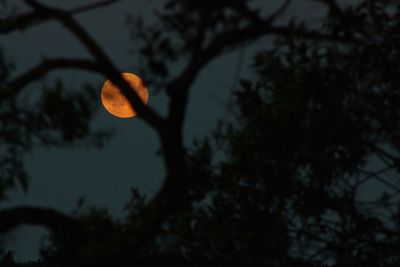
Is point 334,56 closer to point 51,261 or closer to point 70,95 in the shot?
point 70,95

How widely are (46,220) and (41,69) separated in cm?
193

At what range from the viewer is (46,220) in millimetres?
9625

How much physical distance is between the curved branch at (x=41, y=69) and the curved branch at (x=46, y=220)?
1679 mm

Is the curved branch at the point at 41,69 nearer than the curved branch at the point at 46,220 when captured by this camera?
Yes

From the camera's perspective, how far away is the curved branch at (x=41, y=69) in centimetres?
847

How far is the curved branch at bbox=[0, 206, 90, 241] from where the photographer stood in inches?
379

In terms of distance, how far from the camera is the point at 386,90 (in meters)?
10.7

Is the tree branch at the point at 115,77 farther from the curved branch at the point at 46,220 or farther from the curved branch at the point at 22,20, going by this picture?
the curved branch at the point at 46,220

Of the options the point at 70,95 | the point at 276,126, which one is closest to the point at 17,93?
the point at 70,95

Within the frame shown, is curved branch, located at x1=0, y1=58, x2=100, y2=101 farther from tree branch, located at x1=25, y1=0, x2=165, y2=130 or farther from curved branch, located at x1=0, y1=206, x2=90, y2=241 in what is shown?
curved branch, located at x1=0, y1=206, x2=90, y2=241

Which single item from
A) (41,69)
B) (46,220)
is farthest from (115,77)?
(46,220)

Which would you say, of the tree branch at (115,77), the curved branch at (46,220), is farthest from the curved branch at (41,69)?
the curved branch at (46,220)

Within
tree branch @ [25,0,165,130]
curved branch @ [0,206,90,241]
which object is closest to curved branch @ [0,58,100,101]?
tree branch @ [25,0,165,130]

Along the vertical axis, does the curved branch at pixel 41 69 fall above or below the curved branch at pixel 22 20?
below
